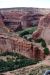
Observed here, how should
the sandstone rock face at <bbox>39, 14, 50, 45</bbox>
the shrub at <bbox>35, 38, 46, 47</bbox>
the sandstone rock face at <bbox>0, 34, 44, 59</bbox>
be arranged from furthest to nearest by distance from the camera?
the sandstone rock face at <bbox>39, 14, 50, 45</bbox>
the shrub at <bbox>35, 38, 46, 47</bbox>
the sandstone rock face at <bbox>0, 34, 44, 59</bbox>

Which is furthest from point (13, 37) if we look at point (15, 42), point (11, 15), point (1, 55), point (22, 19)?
point (11, 15)

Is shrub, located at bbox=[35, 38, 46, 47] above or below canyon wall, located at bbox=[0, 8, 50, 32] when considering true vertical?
above

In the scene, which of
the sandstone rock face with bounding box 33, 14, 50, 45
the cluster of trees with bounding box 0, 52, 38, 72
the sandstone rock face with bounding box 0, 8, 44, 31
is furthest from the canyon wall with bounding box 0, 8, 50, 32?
the cluster of trees with bounding box 0, 52, 38, 72

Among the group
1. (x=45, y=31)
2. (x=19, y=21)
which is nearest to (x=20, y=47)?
(x=45, y=31)

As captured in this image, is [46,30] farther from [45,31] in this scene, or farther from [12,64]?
[12,64]

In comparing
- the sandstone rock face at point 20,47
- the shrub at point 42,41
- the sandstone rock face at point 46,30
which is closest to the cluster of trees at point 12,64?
the sandstone rock face at point 20,47

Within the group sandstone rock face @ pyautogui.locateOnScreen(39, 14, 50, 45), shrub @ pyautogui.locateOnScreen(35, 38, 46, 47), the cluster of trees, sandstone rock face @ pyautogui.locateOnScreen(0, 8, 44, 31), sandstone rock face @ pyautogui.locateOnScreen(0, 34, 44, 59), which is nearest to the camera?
the cluster of trees

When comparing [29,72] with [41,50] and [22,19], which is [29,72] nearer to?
[41,50]

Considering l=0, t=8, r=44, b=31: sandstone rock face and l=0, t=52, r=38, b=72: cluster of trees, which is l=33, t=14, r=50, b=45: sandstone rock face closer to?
l=0, t=52, r=38, b=72: cluster of trees
